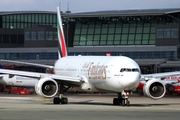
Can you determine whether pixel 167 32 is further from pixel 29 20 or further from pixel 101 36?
pixel 29 20

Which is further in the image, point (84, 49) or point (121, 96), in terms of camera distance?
point (84, 49)

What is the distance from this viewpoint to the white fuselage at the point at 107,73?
4772cm

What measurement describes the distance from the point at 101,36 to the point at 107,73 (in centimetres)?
8440

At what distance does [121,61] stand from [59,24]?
64.2ft

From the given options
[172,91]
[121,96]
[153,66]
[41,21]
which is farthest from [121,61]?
[41,21]

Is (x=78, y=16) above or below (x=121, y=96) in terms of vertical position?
above

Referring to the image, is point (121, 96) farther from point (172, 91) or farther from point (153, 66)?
point (153, 66)

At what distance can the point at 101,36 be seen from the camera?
13375 cm

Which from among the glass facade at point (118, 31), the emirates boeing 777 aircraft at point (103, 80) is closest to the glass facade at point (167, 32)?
the glass facade at point (118, 31)

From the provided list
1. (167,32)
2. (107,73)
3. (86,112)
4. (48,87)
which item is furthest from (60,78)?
(167,32)

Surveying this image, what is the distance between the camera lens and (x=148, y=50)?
383ft

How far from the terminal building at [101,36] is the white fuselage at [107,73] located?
186 ft

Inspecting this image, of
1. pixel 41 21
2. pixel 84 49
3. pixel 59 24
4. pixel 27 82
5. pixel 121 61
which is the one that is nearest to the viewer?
pixel 121 61

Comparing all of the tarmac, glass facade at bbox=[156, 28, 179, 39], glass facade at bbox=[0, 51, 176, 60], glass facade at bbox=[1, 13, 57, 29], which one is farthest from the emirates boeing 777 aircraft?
glass facade at bbox=[1, 13, 57, 29]
